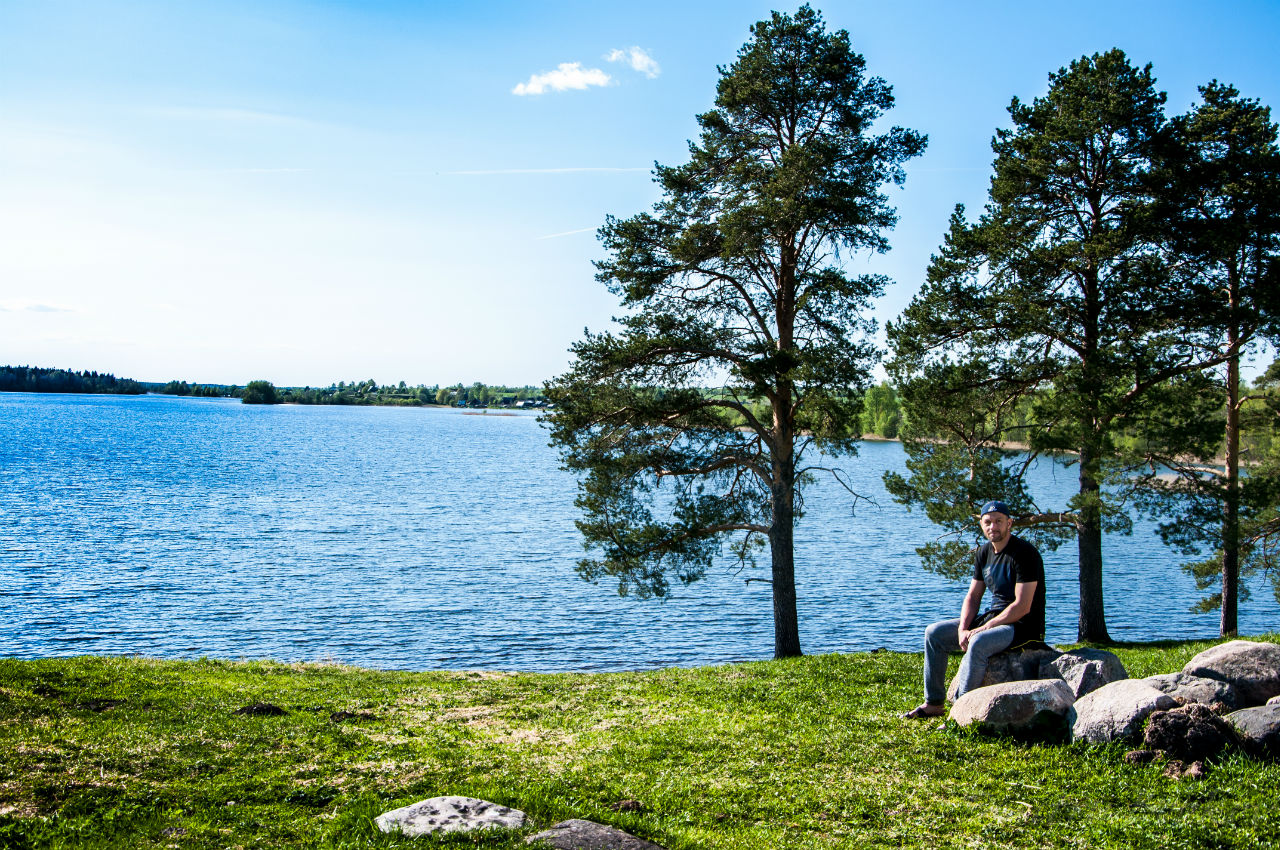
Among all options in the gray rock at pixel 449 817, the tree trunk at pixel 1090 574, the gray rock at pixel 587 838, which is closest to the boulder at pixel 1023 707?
the gray rock at pixel 587 838

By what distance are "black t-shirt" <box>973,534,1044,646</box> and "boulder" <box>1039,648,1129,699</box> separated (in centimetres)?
34

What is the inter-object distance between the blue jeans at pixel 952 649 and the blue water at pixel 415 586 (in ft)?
46.4

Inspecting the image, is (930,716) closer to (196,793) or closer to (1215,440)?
(196,793)

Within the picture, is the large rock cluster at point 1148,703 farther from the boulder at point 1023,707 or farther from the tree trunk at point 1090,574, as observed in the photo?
the tree trunk at point 1090,574

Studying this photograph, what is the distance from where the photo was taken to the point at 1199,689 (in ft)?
27.9

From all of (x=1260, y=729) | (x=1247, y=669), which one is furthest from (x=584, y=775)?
(x=1247, y=669)

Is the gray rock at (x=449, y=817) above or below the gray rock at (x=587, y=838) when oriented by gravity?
above

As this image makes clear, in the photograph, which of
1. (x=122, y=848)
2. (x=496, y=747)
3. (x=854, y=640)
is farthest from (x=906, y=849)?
(x=854, y=640)

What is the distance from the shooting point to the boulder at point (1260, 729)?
7.49m

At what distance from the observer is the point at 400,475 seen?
73812 mm

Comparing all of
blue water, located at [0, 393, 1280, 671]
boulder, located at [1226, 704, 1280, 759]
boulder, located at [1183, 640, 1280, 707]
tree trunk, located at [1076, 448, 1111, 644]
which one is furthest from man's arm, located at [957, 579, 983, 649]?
blue water, located at [0, 393, 1280, 671]

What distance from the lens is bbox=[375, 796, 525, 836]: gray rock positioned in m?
6.24

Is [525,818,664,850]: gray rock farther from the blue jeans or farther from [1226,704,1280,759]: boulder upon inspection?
[1226,704,1280,759]: boulder

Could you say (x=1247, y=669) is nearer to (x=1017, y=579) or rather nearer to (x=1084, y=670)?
(x=1084, y=670)
